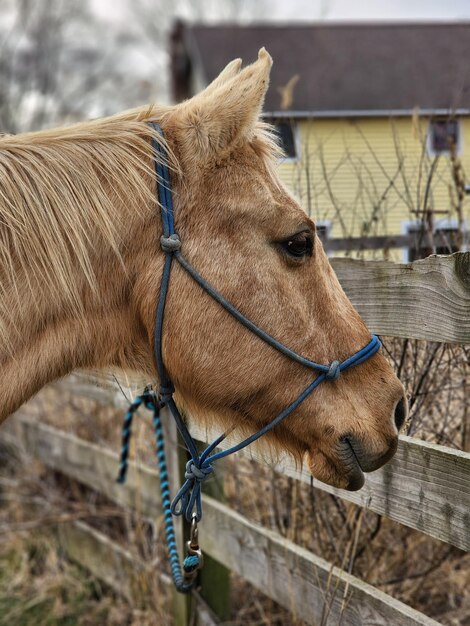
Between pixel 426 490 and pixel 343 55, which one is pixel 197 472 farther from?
pixel 343 55

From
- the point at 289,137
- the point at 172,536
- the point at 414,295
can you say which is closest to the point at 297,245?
the point at 414,295

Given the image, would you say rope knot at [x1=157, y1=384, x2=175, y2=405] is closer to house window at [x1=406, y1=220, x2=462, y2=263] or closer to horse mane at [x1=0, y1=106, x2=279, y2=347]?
horse mane at [x1=0, y1=106, x2=279, y2=347]

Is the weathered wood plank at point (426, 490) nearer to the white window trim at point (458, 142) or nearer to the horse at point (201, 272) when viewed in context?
the horse at point (201, 272)

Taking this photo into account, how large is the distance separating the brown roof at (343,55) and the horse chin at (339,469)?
34.0ft

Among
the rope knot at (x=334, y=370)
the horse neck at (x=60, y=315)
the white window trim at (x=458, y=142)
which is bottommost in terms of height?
the rope knot at (x=334, y=370)

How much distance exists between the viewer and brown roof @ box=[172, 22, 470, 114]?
13.1 metres

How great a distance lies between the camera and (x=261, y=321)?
217 cm

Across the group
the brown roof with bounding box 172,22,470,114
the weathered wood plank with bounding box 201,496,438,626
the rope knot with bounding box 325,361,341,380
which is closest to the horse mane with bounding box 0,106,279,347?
the rope knot with bounding box 325,361,341,380

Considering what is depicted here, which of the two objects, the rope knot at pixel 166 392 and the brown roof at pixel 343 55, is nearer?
the rope knot at pixel 166 392

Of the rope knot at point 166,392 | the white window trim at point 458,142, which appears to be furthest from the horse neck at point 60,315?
the white window trim at point 458,142

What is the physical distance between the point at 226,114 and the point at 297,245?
462 mm

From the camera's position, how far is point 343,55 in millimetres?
16156

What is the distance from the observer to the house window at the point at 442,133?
10.6 feet

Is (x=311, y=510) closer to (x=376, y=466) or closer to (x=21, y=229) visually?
(x=376, y=466)
